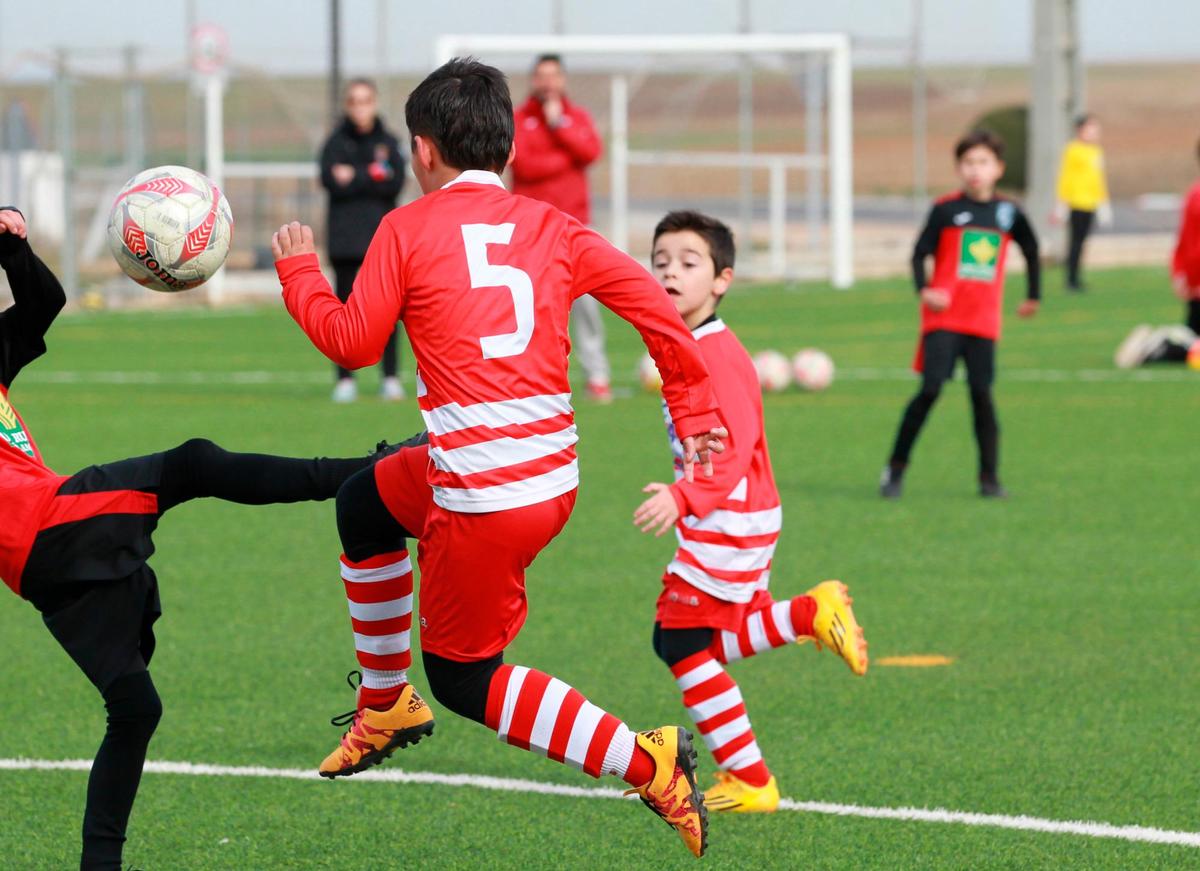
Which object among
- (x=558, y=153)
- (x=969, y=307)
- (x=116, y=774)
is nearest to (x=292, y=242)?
(x=116, y=774)

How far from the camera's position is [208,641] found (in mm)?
7395

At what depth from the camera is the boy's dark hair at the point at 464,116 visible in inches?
173

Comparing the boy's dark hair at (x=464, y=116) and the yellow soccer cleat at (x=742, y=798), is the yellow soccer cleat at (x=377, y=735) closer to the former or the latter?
the yellow soccer cleat at (x=742, y=798)

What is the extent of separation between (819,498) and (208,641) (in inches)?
165

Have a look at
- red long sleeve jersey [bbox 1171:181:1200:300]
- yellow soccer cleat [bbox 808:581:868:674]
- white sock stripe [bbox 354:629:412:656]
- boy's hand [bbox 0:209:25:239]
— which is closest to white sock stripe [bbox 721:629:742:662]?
yellow soccer cleat [bbox 808:581:868:674]

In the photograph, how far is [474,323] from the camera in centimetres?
429

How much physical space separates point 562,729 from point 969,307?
650cm

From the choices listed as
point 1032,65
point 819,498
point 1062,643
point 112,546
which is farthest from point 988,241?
point 1032,65

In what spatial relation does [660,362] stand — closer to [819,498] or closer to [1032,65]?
[819,498]

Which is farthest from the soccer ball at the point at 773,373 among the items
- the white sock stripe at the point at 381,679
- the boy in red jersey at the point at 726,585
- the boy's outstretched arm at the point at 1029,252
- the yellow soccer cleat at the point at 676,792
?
the yellow soccer cleat at the point at 676,792

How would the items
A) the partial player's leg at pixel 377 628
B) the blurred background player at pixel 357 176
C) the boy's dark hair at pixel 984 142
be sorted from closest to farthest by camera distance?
the partial player's leg at pixel 377 628
the boy's dark hair at pixel 984 142
the blurred background player at pixel 357 176

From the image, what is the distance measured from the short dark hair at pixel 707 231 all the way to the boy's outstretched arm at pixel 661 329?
108cm

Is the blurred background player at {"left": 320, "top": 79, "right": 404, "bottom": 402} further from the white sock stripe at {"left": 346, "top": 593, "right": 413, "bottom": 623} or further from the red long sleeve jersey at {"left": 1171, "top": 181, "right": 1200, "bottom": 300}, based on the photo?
the white sock stripe at {"left": 346, "top": 593, "right": 413, "bottom": 623}

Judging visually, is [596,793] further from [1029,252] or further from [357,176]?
[357,176]
